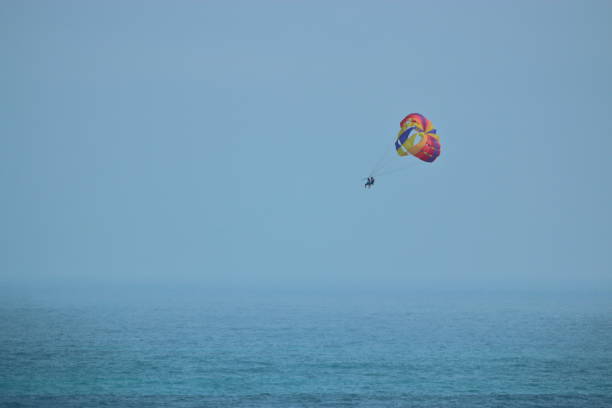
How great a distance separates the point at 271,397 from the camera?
46375 mm

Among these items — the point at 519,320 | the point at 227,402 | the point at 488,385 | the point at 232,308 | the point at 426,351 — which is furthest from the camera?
the point at 232,308

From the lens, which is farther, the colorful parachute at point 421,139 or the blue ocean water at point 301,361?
the colorful parachute at point 421,139

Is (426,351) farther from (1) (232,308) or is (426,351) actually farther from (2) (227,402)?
(1) (232,308)

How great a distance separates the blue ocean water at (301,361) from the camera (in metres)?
46.6

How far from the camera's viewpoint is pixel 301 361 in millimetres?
60312

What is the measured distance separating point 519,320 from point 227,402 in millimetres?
68452

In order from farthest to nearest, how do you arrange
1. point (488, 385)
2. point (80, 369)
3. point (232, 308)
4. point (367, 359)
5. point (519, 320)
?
point (232, 308) → point (519, 320) → point (367, 359) → point (80, 369) → point (488, 385)

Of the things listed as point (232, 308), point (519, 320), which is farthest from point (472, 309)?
point (232, 308)

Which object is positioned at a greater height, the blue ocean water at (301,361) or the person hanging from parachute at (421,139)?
the person hanging from parachute at (421,139)

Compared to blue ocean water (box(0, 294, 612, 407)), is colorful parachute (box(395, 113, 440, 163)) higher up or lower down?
higher up

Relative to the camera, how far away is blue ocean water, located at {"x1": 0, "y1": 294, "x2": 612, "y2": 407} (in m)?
46.6

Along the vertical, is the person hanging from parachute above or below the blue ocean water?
above

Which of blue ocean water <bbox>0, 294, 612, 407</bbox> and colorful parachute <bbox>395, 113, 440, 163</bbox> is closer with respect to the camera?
blue ocean water <bbox>0, 294, 612, 407</bbox>

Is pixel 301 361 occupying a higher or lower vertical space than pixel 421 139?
lower
